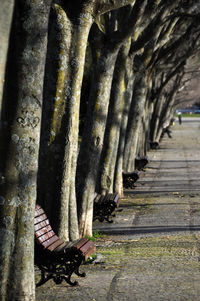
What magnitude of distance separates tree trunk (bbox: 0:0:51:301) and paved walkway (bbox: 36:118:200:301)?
2.44ft

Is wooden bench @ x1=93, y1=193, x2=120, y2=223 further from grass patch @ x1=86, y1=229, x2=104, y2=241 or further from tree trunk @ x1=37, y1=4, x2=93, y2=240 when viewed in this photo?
tree trunk @ x1=37, y1=4, x2=93, y2=240

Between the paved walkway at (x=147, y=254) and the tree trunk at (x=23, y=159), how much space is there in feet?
2.44

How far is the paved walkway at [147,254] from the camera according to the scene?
6.75 m

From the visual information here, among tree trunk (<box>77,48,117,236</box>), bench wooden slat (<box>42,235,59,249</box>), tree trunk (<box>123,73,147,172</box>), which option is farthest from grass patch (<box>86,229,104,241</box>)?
tree trunk (<box>123,73,147,172</box>)

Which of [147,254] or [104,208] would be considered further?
[104,208]

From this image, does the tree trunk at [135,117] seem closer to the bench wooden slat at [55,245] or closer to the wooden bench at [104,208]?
the wooden bench at [104,208]

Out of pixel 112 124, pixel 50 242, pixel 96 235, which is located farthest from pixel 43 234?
pixel 112 124

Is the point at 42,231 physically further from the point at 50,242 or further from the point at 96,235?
the point at 96,235

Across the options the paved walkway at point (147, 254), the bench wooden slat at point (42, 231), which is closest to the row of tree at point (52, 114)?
the bench wooden slat at point (42, 231)

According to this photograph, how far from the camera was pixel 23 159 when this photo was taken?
5980mm

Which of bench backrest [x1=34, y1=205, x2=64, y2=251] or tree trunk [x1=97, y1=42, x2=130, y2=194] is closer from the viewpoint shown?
bench backrest [x1=34, y1=205, x2=64, y2=251]

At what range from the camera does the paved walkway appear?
6754 millimetres

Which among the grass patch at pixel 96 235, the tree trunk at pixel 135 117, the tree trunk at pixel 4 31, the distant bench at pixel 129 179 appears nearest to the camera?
the tree trunk at pixel 4 31

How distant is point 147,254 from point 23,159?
349 centimetres
